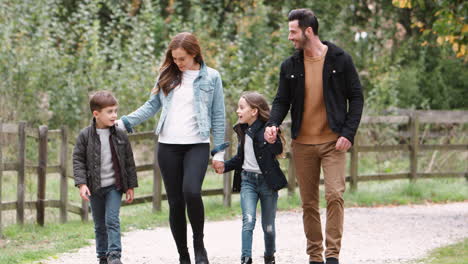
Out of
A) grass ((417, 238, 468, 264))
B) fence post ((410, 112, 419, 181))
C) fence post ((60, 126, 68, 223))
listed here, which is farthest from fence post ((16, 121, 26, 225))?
fence post ((410, 112, 419, 181))

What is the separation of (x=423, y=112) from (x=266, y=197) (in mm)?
12426

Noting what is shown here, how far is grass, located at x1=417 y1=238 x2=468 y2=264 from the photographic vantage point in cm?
761

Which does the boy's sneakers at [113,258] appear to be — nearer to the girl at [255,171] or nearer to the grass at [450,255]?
the girl at [255,171]

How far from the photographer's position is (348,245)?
8.99m

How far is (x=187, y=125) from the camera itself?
647 cm

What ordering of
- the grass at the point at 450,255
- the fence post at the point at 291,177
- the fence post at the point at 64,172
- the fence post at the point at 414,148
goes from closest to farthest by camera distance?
the grass at the point at 450,255
the fence post at the point at 64,172
the fence post at the point at 291,177
the fence post at the point at 414,148

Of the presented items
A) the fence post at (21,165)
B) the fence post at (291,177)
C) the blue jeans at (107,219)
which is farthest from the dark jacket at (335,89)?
the fence post at (291,177)

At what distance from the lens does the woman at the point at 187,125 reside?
21.2 feet

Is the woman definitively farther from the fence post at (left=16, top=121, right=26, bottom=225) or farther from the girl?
the fence post at (left=16, top=121, right=26, bottom=225)

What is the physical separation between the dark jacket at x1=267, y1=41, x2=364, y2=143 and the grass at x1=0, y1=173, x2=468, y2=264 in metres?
3.12

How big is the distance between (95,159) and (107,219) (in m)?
0.49

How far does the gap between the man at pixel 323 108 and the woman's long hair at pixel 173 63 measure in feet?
2.33

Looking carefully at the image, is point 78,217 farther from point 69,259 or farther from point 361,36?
point 361,36

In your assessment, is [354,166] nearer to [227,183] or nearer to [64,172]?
[227,183]
